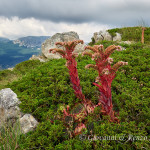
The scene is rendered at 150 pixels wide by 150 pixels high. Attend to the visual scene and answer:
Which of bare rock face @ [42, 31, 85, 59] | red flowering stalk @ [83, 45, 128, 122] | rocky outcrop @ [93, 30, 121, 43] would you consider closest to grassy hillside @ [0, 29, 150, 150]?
red flowering stalk @ [83, 45, 128, 122]

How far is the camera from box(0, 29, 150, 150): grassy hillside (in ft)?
9.72

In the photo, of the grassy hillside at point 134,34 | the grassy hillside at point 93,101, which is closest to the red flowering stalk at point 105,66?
the grassy hillside at point 93,101

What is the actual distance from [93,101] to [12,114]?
266 cm

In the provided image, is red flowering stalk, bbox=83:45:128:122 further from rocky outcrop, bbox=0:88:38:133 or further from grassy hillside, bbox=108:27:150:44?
grassy hillside, bbox=108:27:150:44

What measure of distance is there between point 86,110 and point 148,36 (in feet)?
49.4

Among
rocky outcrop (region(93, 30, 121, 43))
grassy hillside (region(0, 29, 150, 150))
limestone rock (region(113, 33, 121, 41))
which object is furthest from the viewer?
rocky outcrop (region(93, 30, 121, 43))

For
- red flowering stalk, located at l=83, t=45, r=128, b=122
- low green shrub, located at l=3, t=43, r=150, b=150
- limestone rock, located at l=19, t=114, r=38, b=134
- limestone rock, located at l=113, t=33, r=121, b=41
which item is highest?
limestone rock, located at l=113, t=33, r=121, b=41

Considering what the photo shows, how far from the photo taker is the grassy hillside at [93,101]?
296cm

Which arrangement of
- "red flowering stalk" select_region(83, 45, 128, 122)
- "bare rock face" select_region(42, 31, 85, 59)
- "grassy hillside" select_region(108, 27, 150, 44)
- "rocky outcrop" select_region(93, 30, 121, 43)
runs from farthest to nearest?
"bare rock face" select_region(42, 31, 85, 59) < "rocky outcrop" select_region(93, 30, 121, 43) < "grassy hillside" select_region(108, 27, 150, 44) < "red flowering stalk" select_region(83, 45, 128, 122)

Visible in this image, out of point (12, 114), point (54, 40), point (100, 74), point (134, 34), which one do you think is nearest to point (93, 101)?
point (100, 74)

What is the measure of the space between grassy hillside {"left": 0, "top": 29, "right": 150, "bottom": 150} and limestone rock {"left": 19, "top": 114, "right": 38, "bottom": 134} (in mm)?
155

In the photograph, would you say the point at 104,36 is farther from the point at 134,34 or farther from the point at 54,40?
the point at 54,40

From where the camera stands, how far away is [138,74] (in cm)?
558

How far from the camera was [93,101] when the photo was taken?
4.53m
